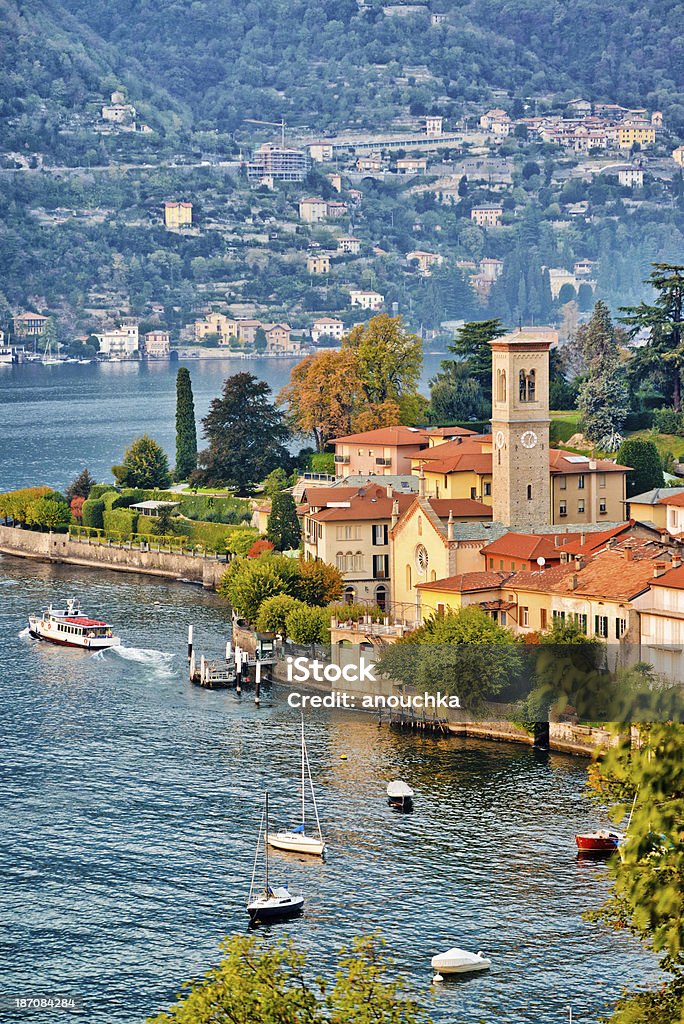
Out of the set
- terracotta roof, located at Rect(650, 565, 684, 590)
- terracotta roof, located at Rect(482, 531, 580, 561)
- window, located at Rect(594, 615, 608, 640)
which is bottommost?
window, located at Rect(594, 615, 608, 640)

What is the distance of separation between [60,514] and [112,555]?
493cm

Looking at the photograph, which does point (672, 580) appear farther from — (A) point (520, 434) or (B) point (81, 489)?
(B) point (81, 489)

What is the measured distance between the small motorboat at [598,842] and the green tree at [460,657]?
8.24 meters

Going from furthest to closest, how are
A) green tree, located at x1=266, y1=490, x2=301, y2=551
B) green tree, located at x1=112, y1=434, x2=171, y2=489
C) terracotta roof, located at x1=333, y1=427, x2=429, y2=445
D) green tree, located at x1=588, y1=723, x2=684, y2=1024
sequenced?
green tree, located at x1=112, y1=434, x2=171, y2=489 < terracotta roof, located at x1=333, y1=427, x2=429, y2=445 < green tree, located at x1=266, y1=490, x2=301, y2=551 < green tree, located at x1=588, y1=723, x2=684, y2=1024

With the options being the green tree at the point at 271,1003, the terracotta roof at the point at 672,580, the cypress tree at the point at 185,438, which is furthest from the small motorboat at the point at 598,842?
the cypress tree at the point at 185,438

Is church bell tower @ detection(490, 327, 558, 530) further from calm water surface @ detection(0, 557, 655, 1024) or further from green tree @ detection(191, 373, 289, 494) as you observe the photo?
green tree @ detection(191, 373, 289, 494)

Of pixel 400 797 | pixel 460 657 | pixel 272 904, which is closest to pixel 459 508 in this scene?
pixel 460 657

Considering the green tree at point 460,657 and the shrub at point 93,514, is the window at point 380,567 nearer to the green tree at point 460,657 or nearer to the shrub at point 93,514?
the green tree at point 460,657

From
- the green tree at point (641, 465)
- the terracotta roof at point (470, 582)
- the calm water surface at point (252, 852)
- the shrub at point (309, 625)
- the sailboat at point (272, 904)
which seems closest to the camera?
the calm water surface at point (252, 852)

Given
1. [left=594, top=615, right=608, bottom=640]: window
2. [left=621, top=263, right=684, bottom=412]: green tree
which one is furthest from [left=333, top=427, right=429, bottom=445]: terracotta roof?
[left=594, top=615, right=608, bottom=640]: window

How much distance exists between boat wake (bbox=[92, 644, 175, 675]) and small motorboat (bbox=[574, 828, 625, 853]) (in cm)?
1719

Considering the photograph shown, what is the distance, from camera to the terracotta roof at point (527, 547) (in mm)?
48594

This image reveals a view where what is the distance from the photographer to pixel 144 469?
258 feet

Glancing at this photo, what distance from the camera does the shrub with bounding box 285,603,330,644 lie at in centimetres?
4953
